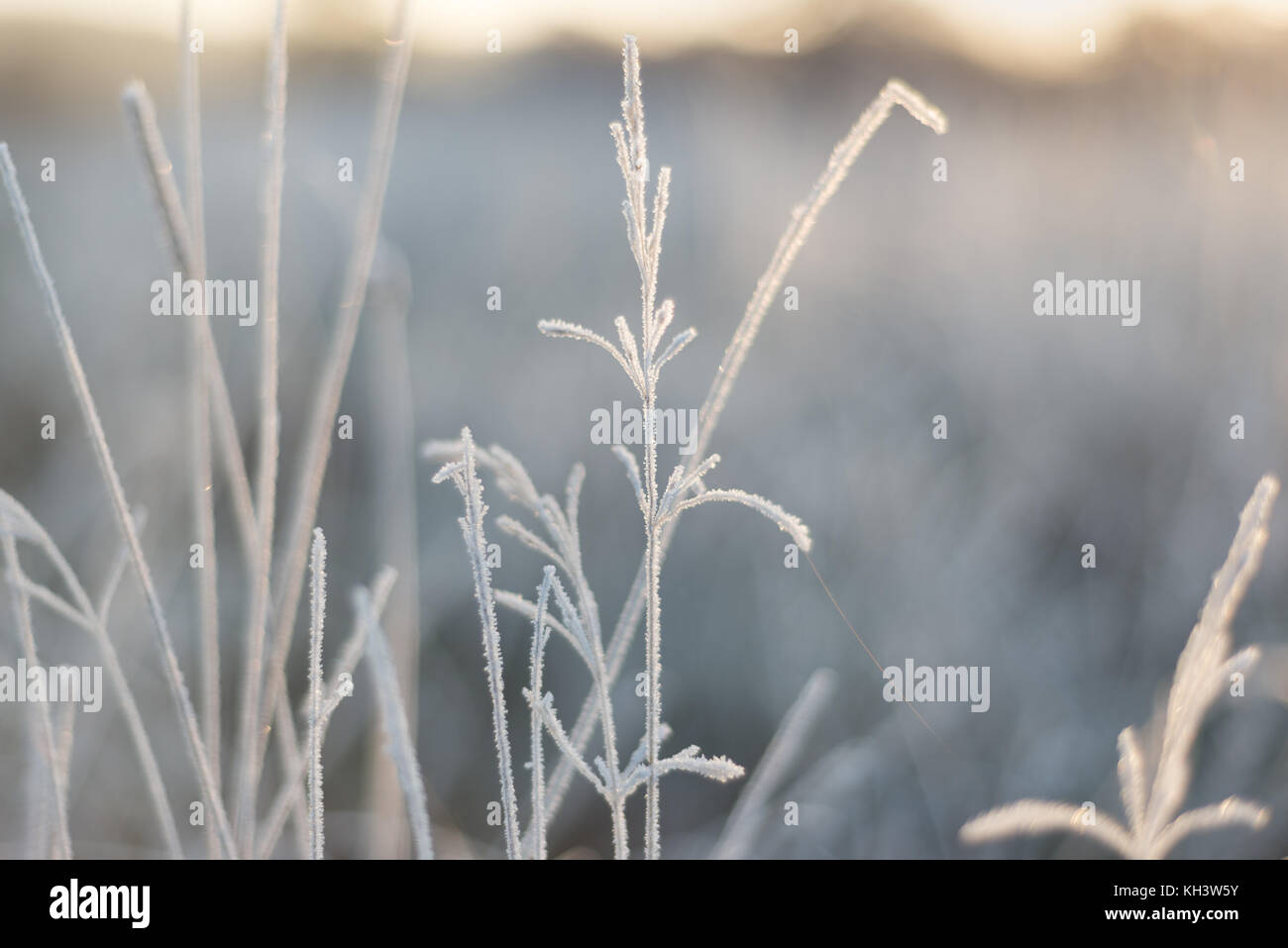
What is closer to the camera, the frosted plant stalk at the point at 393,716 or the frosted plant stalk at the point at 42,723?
the frosted plant stalk at the point at 393,716

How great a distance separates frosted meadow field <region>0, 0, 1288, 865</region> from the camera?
1.63 feet

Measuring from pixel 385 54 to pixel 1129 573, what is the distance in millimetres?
1839

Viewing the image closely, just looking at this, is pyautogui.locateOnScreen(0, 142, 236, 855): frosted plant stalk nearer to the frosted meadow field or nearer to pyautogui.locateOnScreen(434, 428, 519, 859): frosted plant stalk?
the frosted meadow field

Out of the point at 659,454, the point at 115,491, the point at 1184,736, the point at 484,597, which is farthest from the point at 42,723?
the point at 659,454

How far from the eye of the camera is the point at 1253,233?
2346 mm

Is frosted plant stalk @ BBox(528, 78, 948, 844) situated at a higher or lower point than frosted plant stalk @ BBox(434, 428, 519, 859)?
higher

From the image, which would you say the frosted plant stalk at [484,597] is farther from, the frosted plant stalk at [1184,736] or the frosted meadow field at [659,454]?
the frosted plant stalk at [1184,736]

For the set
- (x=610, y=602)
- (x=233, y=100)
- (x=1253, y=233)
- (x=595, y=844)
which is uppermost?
(x=233, y=100)

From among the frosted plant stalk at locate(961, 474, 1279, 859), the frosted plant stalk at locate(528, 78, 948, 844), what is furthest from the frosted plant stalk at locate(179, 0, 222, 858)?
the frosted plant stalk at locate(961, 474, 1279, 859)

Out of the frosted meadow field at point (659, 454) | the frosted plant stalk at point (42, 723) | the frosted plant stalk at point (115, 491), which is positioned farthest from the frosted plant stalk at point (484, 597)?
the frosted plant stalk at point (42, 723)

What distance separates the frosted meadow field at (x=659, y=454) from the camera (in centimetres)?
50

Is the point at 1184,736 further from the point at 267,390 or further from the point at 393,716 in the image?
the point at 267,390

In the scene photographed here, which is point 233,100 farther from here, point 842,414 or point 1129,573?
point 1129,573
